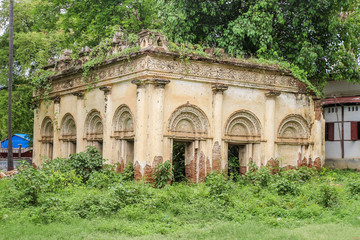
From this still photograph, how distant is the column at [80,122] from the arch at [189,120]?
14.8ft

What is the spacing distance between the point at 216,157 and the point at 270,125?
2.65 metres

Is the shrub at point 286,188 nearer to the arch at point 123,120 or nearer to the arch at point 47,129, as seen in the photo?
the arch at point 123,120

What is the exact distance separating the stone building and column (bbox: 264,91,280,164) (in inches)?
1.5

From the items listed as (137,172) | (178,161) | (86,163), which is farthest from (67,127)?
(137,172)

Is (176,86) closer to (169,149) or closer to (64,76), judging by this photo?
(169,149)

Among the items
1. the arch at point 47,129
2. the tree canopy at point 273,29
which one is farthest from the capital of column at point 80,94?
the arch at point 47,129

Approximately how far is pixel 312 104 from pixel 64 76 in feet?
33.6

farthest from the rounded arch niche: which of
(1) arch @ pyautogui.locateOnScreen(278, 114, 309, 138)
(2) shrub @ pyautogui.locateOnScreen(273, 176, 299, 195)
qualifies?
(2) shrub @ pyautogui.locateOnScreen(273, 176, 299, 195)

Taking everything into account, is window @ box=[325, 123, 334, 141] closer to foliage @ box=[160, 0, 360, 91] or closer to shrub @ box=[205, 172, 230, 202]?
foliage @ box=[160, 0, 360, 91]

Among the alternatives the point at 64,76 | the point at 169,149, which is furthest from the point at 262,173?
the point at 64,76

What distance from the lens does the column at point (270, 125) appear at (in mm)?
17172

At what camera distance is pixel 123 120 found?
16.5 m

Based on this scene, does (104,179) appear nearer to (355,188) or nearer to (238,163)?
(238,163)

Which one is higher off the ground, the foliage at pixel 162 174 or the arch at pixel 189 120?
the arch at pixel 189 120
